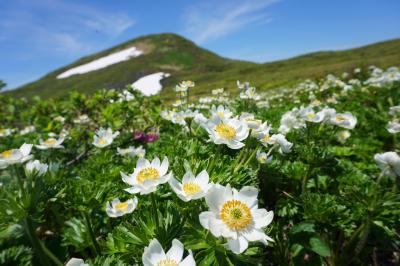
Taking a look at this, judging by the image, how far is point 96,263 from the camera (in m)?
1.78


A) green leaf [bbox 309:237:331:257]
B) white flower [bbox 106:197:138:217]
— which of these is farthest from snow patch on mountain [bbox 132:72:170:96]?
green leaf [bbox 309:237:331:257]

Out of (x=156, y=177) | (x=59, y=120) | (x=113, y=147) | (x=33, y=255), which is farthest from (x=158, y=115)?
(x=156, y=177)

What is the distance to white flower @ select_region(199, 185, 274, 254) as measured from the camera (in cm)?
155

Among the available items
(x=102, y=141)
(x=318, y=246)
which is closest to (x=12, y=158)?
(x=102, y=141)

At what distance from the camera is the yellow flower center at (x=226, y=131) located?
7.48 feet

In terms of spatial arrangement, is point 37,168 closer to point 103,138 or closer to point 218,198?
point 218,198

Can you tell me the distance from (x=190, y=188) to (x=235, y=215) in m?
0.31

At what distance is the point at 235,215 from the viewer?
1648mm

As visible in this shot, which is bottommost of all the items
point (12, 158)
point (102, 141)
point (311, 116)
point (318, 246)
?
point (318, 246)

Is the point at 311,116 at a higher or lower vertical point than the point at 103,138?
higher

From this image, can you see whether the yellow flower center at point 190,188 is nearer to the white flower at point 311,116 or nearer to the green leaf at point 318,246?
the green leaf at point 318,246

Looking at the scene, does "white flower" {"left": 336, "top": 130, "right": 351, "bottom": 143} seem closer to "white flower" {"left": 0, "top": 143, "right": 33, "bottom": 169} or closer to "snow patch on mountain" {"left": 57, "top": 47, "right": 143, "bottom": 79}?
"white flower" {"left": 0, "top": 143, "right": 33, "bottom": 169}

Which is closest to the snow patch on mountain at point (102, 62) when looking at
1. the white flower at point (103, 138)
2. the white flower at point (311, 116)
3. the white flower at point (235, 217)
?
the white flower at point (103, 138)

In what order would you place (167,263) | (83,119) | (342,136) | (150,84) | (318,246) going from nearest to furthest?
(167,263) < (318,246) < (342,136) < (83,119) < (150,84)
